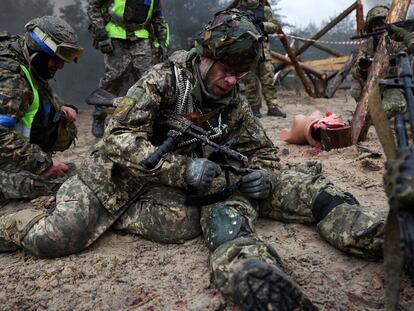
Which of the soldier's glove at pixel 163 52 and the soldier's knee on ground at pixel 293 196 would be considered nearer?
the soldier's knee on ground at pixel 293 196

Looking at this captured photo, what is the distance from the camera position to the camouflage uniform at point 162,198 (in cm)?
220

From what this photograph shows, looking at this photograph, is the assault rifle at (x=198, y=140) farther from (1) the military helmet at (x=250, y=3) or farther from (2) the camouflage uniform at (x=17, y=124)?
(1) the military helmet at (x=250, y=3)

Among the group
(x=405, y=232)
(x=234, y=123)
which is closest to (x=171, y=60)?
(x=234, y=123)

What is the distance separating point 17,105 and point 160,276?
169 cm

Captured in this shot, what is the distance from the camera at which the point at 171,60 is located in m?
2.49

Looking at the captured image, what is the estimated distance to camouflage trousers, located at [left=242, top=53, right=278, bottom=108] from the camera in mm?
6395

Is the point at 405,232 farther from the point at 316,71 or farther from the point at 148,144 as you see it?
the point at 316,71

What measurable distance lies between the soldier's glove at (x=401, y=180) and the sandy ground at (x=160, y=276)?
0.72 meters

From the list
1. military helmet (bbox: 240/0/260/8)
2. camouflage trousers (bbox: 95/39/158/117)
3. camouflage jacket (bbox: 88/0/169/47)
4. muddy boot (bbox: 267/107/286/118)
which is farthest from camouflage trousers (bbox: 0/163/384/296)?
military helmet (bbox: 240/0/260/8)

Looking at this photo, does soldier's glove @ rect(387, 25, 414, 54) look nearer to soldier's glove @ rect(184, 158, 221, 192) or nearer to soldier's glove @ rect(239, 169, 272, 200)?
soldier's glove @ rect(239, 169, 272, 200)

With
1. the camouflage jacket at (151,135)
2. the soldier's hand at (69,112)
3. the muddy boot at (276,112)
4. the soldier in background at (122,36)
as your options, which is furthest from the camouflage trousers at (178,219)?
the muddy boot at (276,112)

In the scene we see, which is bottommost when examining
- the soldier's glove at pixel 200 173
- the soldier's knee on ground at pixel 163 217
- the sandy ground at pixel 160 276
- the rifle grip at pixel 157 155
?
the sandy ground at pixel 160 276

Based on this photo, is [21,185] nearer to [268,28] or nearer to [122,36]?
[122,36]

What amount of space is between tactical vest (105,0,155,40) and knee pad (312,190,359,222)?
365 centimetres
